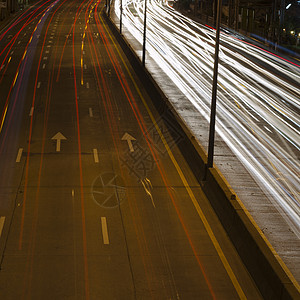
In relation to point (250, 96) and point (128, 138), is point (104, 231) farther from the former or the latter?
point (250, 96)

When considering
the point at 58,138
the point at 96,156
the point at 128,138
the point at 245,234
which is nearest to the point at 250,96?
the point at 128,138

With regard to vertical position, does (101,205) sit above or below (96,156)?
above

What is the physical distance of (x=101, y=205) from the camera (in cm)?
2014

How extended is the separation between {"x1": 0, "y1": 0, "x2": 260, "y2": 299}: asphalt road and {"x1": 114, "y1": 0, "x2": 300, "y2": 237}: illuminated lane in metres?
2.75

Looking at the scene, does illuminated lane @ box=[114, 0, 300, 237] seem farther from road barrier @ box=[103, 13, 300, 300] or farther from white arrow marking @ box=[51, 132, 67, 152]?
white arrow marking @ box=[51, 132, 67, 152]

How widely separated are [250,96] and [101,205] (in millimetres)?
20219

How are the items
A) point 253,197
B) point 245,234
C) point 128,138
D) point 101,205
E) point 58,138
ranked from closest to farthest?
point 245,234 → point 101,205 → point 253,197 → point 58,138 → point 128,138

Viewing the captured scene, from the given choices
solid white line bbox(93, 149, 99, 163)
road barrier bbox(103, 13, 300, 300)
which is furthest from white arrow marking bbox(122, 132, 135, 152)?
road barrier bbox(103, 13, 300, 300)

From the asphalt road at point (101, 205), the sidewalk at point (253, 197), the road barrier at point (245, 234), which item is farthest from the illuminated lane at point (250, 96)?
the asphalt road at point (101, 205)

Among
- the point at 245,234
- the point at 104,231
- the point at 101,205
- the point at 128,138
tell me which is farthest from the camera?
the point at 128,138

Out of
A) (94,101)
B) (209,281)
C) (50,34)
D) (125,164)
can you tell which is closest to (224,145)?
(125,164)

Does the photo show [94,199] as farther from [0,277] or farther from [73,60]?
Result: [73,60]

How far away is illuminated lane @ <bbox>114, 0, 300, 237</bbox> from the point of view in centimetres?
2370

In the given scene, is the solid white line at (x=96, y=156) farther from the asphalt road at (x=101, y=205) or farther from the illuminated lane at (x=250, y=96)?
the illuminated lane at (x=250, y=96)
